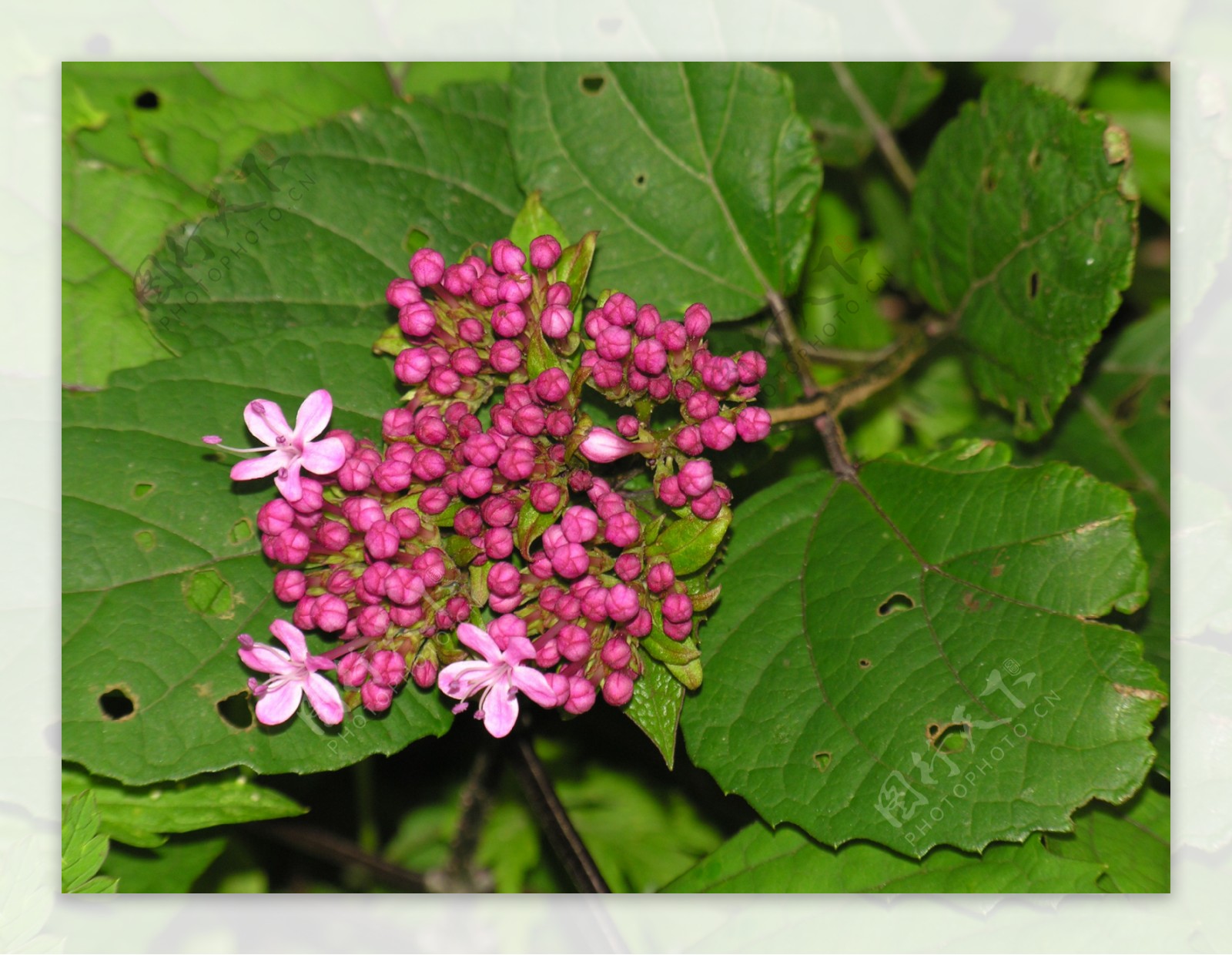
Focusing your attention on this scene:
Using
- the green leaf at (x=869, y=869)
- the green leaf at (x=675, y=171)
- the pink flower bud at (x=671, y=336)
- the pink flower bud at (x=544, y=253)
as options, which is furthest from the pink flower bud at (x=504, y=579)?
the green leaf at (x=869, y=869)

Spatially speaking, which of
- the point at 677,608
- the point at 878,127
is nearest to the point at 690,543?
the point at 677,608

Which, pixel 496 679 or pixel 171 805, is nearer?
pixel 496 679

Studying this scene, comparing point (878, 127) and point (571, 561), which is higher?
point (878, 127)

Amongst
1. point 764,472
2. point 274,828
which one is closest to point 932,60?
point 764,472

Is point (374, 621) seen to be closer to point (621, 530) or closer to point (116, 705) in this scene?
point (621, 530)

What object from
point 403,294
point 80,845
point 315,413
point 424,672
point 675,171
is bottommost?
point 80,845

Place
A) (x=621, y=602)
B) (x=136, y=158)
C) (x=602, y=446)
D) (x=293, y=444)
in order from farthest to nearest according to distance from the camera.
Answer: (x=136, y=158) < (x=293, y=444) < (x=602, y=446) < (x=621, y=602)

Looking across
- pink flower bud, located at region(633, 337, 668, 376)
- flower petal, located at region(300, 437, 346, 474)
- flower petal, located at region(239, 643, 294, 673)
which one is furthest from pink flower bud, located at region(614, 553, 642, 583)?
flower petal, located at region(239, 643, 294, 673)

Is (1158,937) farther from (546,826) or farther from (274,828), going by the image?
(274,828)
